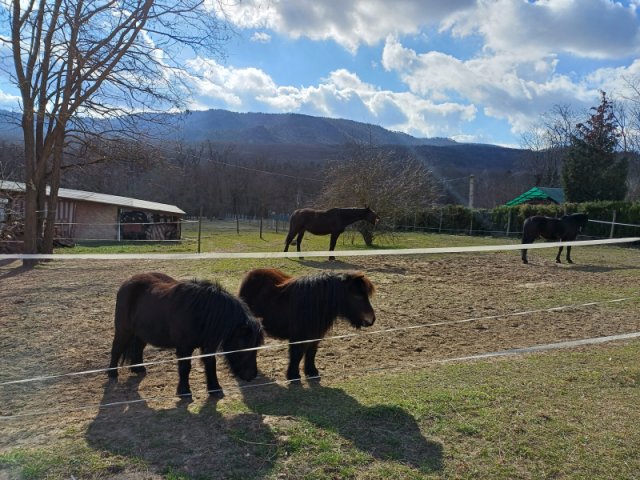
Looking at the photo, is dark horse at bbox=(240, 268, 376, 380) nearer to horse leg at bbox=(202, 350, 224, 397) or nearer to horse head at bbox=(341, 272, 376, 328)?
horse head at bbox=(341, 272, 376, 328)

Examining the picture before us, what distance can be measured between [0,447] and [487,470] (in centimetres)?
324

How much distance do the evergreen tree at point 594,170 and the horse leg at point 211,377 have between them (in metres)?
35.1

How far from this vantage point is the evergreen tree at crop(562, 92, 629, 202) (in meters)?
32.5

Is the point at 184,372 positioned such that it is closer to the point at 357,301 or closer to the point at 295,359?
the point at 295,359

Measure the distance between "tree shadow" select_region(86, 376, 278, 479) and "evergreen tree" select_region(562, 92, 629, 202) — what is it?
3566 centimetres

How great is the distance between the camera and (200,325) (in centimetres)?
417

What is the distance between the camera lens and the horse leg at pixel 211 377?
4.24 m

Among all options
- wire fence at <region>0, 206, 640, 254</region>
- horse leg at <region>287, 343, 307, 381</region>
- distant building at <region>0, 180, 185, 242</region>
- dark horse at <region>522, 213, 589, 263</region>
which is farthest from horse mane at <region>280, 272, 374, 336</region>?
distant building at <region>0, 180, 185, 242</region>

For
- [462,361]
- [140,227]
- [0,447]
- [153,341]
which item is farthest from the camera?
[140,227]

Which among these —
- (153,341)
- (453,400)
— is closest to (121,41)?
(153,341)

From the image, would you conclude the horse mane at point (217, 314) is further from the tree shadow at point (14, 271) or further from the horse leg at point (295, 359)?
the tree shadow at point (14, 271)

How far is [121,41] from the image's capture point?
504 inches

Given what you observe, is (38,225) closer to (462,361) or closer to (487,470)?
(462,361)

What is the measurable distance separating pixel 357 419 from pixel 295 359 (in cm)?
126
